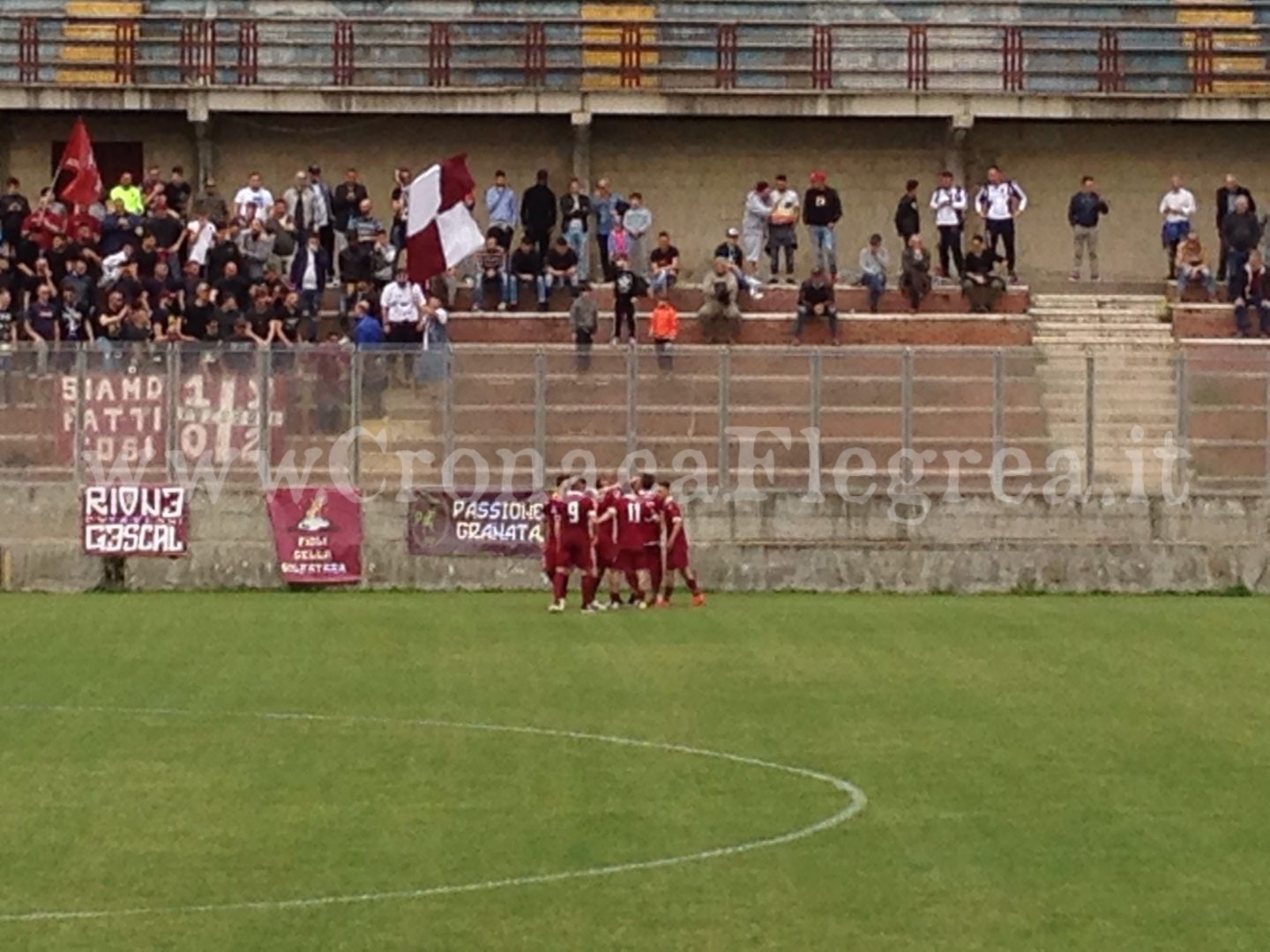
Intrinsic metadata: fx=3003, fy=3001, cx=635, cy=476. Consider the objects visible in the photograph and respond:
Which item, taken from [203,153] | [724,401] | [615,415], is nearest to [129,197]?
[203,153]

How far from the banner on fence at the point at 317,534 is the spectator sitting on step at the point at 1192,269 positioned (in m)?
14.3

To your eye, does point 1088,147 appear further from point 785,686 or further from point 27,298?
point 785,686

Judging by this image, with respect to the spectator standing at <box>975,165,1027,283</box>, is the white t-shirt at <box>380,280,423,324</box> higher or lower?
lower

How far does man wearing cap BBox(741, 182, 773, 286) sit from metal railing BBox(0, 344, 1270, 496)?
8158 mm

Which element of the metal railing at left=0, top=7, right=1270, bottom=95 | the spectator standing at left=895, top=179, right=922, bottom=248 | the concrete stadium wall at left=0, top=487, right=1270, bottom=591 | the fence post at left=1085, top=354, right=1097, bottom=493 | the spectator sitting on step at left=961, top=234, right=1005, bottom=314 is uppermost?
the metal railing at left=0, top=7, right=1270, bottom=95

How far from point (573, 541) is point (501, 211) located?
12.0m

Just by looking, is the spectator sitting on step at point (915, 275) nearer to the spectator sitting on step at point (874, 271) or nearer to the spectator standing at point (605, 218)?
the spectator sitting on step at point (874, 271)

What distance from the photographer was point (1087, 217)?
4569 cm

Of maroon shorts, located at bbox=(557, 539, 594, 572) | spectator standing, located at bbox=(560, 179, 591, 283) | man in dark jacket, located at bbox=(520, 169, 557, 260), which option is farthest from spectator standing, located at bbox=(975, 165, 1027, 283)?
maroon shorts, located at bbox=(557, 539, 594, 572)

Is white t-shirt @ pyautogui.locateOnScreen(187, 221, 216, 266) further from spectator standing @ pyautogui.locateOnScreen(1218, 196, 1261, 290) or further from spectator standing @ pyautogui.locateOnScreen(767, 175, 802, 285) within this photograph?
spectator standing @ pyautogui.locateOnScreen(1218, 196, 1261, 290)

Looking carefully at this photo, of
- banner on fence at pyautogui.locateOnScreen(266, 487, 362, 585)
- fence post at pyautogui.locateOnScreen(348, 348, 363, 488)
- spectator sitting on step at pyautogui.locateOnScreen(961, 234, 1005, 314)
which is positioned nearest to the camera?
fence post at pyautogui.locateOnScreen(348, 348, 363, 488)

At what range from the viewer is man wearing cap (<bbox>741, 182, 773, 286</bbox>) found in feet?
147

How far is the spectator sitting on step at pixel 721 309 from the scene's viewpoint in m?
41.8

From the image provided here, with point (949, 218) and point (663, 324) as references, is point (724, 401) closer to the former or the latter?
point (663, 324)
